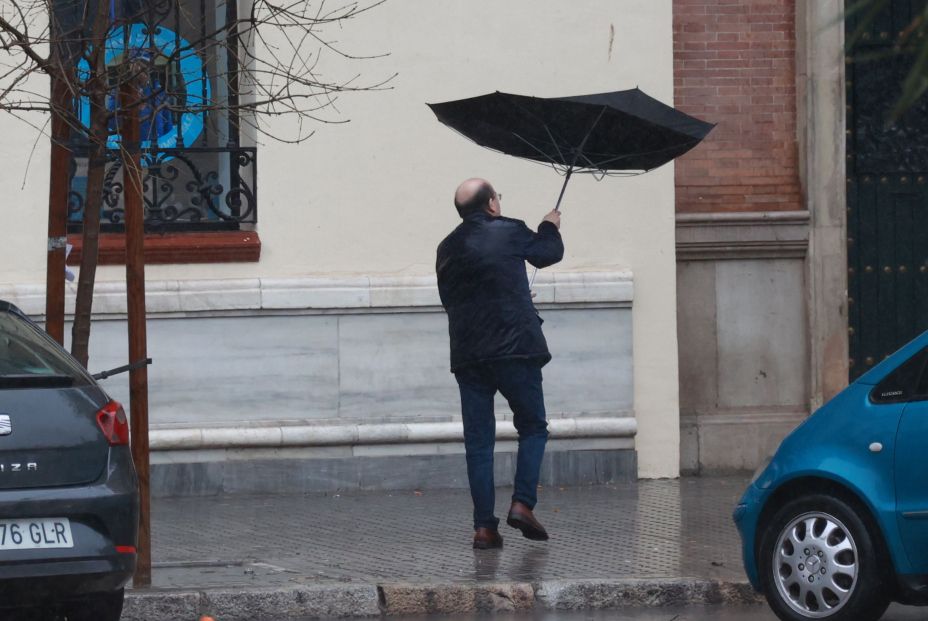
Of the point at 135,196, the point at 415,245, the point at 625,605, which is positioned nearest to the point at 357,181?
the point at 415,245

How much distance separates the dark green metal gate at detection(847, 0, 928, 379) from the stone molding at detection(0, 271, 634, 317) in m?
2.10

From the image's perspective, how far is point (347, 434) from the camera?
11336 mm

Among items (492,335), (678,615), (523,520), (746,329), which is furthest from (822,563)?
(746,329)

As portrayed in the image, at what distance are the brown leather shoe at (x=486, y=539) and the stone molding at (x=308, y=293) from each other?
2.91m

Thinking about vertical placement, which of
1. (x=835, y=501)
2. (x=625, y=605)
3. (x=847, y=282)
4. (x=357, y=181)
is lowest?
(x=625, y=605)

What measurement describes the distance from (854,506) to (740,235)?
576 centimetres

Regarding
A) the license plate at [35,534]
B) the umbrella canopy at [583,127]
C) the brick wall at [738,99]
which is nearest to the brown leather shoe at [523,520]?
the umbrella canopy at [583,127]

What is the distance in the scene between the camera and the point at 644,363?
11.8 m

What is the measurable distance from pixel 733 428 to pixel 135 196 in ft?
19.0

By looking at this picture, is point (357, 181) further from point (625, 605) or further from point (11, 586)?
point (11, 586)

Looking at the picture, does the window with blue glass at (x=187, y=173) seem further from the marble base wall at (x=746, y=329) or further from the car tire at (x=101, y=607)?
the car tire at (x=101, y=607)

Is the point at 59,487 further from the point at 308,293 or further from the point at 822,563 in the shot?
the point at 308,293

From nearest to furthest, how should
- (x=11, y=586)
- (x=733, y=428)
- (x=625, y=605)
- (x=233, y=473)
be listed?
1. (x=11, y=586)
2. (x=625, y=605)
3. (x=233, y=473)
4. (x=733, y=428)

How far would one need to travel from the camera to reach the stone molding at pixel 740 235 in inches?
480
